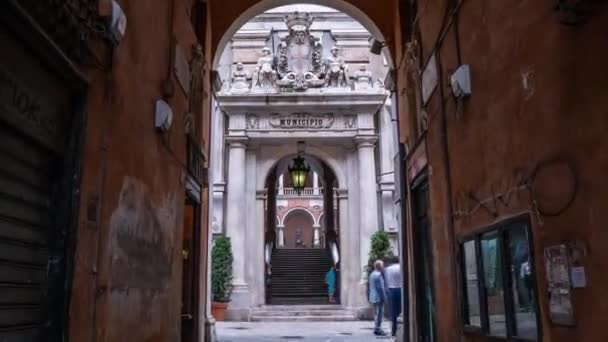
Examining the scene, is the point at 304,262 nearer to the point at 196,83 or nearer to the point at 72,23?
the point at 196,83

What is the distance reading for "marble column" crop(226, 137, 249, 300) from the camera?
15.3 m

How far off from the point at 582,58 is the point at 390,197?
1443 centimetres

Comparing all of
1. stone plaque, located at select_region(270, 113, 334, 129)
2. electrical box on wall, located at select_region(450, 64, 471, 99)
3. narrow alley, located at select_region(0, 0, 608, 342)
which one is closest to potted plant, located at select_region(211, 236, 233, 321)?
stone plaque, located at select_region(270, 113, 334, 129)

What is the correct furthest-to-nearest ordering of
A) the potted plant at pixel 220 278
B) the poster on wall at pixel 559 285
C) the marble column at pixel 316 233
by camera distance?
the marble column at pixel 316 233 → the potted plant at pixel 220 278 → the poster on wall at pixel 559 285

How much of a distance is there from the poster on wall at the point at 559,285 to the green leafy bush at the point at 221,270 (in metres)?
12.1

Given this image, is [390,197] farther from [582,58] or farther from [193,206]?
[582,58]

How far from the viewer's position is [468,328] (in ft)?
14.9

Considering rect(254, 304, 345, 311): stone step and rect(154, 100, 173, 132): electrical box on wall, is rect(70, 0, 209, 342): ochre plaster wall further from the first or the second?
rect(254, 304, 345, 311): stone step

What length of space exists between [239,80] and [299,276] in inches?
266

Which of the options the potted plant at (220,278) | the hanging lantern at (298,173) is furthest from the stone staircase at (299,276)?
the hanging lantern at (298,173)

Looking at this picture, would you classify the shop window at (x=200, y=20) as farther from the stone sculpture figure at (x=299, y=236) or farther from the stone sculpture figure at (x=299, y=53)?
the stone sculpture figure at (x=299, y=236)

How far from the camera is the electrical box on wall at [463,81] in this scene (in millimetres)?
4320

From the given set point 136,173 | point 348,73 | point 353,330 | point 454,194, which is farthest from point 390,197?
point 136,173

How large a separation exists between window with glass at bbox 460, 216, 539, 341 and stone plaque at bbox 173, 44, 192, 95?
3208 millimetres
